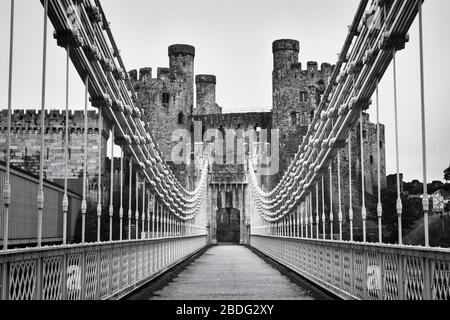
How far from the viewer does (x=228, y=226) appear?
171 ft

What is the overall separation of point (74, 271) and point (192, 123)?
148 feet

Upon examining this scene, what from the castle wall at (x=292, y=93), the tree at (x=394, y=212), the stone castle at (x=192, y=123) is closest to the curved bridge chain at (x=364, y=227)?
the tree at (x=394, y=212)

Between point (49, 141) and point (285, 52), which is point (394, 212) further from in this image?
point (49, 141)

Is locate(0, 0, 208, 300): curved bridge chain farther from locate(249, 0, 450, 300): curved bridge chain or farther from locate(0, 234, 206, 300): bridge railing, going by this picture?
locate(249, 0, 450, 300): curved bridge chain

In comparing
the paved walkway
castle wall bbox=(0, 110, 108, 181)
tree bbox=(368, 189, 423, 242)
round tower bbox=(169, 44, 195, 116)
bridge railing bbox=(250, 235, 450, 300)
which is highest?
round tower bbox=(169, 44, 195, 116)

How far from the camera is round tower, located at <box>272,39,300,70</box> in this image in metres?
46.9

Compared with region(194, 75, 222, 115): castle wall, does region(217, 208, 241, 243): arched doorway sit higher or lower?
lower

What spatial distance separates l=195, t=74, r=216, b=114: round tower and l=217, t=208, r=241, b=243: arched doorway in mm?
7656

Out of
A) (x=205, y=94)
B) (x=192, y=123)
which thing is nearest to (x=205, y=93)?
(x=205, y=94)

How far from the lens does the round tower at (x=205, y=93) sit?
2167 inches

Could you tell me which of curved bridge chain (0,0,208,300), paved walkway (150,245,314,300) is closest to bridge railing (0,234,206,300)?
curved bridge chain (0,0,208,300)

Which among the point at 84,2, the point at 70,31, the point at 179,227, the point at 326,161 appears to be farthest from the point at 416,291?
the point at 179,227

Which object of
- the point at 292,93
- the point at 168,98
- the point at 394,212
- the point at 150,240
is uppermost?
the point at 168,98

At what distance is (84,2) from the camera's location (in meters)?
6.45
